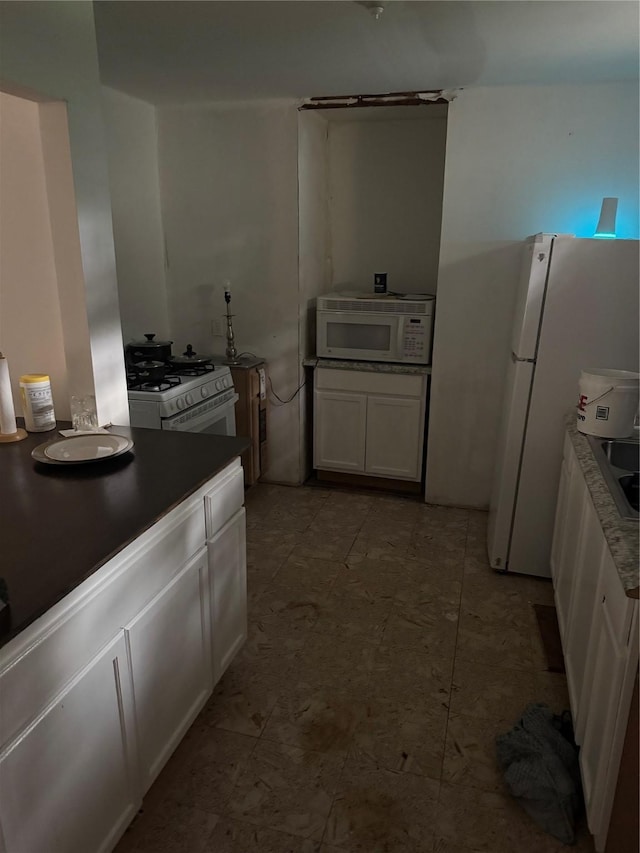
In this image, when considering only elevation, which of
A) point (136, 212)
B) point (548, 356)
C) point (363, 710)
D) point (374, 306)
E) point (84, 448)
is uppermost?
point (136, 212)

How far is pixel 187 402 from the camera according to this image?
112 inches

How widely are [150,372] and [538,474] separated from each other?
195 centimetres

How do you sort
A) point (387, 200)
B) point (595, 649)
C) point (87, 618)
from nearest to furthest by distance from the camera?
point (87, 618), point (595, 649), point (387, 200)

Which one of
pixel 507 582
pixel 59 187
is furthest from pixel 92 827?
pixel 507 582

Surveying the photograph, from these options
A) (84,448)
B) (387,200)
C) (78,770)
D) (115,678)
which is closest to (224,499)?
(84,448)

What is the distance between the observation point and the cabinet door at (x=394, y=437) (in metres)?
3.58

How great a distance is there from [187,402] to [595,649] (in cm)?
205

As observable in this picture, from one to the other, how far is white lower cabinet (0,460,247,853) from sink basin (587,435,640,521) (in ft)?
3.92

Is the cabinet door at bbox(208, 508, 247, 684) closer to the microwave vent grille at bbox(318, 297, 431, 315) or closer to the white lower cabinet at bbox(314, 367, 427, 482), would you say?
A: the white lower cabinet at bbox(314, 367, 427, 482)

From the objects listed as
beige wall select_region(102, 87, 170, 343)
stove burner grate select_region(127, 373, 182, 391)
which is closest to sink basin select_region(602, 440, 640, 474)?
stove burner grate select_region(127, 373, 182, 391)

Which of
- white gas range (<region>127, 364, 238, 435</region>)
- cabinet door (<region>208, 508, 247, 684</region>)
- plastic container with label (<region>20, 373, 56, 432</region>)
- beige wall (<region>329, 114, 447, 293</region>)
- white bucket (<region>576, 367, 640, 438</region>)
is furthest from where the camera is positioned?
beige wall (<region>329, 114, 447, 293</region>)

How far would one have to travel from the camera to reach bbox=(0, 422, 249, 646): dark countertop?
3.72ft

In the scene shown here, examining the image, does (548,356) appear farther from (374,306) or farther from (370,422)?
(370,422)

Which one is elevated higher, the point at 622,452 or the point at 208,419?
the point at 622,452
